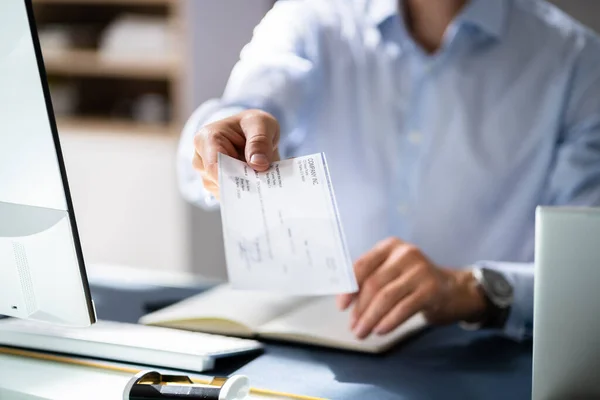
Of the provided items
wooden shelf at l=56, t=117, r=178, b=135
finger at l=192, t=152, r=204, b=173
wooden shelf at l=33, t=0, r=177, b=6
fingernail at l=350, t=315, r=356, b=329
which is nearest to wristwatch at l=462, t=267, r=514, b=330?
fingernail at l=350, t=315, r=356, b=329

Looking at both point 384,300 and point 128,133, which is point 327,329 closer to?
point 384,300

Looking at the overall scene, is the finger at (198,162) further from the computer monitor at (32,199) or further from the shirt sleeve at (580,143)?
the shirt sleeve at (580,143)

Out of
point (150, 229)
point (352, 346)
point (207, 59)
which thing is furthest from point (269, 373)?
point (150, 229)

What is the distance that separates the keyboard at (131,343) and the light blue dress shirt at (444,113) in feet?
1.78

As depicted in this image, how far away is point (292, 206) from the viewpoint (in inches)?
36.2

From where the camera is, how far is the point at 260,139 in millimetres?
967

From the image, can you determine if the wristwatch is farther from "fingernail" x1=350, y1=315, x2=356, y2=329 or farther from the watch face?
"fingernail" x1=350, y1=315, x2=356, y2=329

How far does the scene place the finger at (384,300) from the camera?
1.09 metres

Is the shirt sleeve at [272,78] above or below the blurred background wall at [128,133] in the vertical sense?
below

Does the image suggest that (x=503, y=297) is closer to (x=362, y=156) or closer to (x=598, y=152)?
(x=598, y=152)

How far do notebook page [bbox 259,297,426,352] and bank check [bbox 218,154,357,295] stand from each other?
0.46 feet

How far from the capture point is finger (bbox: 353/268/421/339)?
109 centimetres

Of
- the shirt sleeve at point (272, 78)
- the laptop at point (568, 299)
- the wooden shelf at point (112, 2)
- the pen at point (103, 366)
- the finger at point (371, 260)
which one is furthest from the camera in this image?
the wooden shelf at point (112, 2)

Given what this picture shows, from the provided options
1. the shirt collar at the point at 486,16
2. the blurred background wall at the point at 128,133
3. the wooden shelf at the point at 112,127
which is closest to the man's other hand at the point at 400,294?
Result: the shirt collar at the point at 486,16
